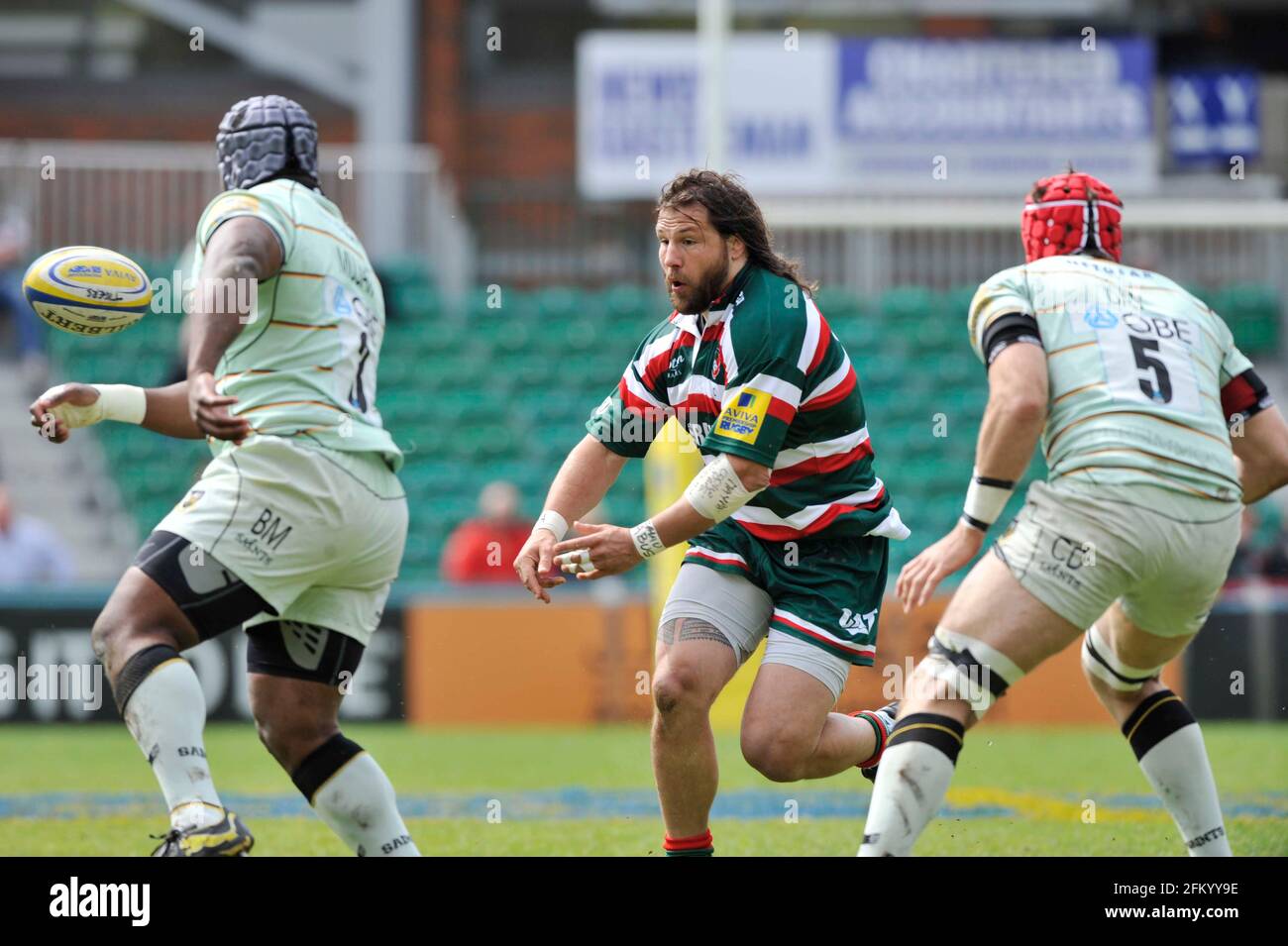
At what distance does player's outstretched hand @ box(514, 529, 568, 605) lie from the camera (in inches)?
199

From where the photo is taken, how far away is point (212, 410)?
456cm

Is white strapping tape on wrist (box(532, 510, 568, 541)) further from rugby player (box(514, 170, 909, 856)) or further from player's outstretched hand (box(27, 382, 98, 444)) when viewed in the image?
player's outstretched hand (box(27, 382, 98, 444))

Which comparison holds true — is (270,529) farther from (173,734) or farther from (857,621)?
(857,621)

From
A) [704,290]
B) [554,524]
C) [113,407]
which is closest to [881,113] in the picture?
[704,290]

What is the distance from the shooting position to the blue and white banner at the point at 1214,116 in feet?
60.1

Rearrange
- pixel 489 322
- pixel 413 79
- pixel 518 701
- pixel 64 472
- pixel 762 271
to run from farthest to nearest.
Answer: pixel 413 79 → pixel 489 322 → pixel 64 472 → pixel 518 701 → pixel 762 271

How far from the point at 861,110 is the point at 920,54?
84 centimetres

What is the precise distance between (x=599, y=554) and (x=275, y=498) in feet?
3.19

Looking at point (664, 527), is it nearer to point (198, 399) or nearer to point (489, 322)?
point (198, 399)

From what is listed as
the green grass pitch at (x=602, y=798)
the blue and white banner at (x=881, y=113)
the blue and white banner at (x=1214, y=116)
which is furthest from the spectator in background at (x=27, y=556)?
the blue and white banner at (x=1214, y=116)

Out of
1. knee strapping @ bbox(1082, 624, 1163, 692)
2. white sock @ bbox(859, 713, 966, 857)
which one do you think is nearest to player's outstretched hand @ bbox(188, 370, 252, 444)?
white sock @ bbox(859, 713, 966, 857)

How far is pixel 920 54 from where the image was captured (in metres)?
17.6
